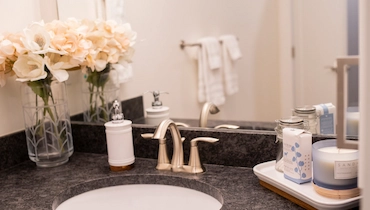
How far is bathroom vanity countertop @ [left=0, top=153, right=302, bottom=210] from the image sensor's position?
1.21 m

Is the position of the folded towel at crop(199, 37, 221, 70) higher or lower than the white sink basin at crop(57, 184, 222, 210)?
higher

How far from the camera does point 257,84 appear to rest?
59.1 inches

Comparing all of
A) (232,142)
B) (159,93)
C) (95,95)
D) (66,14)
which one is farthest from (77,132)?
(232,142)

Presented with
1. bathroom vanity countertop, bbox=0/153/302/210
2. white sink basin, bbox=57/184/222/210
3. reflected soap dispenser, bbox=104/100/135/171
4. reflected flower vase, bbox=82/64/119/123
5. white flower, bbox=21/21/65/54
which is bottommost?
white sink basin, bbox=57/184/222/210

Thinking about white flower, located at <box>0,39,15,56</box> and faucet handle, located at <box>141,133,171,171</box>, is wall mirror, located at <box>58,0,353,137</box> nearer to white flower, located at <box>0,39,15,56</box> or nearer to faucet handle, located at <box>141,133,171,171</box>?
faucet handle, located at <box>141,133,171,171</box>

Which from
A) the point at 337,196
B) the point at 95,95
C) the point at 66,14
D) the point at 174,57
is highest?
the point at 66,14

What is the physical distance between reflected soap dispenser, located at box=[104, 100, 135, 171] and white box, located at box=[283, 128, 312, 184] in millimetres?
547

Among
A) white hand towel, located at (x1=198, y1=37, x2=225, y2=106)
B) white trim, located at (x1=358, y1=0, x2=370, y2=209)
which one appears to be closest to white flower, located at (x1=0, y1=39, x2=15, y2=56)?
white hand towel, located at (x1=198, y1=37, x2=225, y2=106)

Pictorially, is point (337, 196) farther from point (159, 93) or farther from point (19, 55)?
point (19, 55)

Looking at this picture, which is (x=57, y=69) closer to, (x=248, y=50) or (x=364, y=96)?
(x=248, y=50)

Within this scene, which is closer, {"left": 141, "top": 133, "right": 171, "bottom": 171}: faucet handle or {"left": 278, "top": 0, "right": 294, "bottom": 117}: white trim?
{"left": 278, "top": 0, "right": 294, "bottom": 117}: white trim

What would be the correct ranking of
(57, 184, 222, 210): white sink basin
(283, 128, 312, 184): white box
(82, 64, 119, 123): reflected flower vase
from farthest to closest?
(82, 64, 119, 123): reflected flower vase < (57, 184, 222, 210): white sink basin < (283, 128, 312, 184): white box

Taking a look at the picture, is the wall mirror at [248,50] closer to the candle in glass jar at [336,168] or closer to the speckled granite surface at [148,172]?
the speckled granite surface at [148,172]

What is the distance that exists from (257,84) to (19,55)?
780 millimetres
